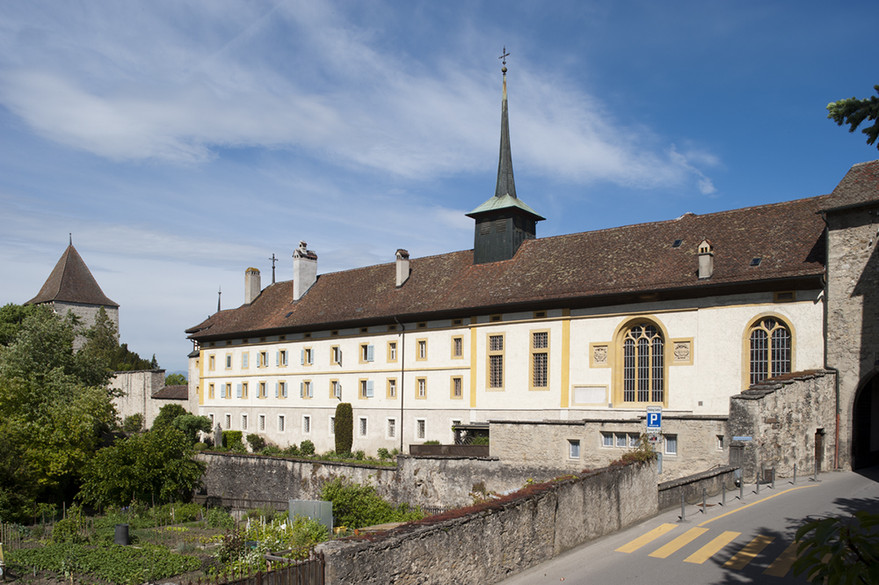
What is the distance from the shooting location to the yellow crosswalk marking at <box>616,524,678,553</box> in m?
15.2

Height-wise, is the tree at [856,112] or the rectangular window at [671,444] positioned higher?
the tree at [856,112]

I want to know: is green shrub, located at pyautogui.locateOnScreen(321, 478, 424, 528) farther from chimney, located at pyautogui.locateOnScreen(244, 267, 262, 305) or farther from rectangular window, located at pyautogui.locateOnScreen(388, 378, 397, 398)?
chimney, located at pyautogui.locateOnScreen(244, 267, 262, 305)

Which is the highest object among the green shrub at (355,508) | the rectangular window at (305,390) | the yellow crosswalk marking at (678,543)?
the rectangular window at (305,390)

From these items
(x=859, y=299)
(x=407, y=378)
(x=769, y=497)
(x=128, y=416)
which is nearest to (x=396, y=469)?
(x=407, y=378)

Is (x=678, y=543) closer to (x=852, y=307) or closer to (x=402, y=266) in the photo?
(x=852, y=307)

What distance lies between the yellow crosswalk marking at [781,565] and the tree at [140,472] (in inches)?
1228

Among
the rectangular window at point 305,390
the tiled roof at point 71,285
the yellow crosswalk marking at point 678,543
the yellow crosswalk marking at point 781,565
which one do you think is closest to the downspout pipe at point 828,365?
the yellow crosswalk marking at point 678,543

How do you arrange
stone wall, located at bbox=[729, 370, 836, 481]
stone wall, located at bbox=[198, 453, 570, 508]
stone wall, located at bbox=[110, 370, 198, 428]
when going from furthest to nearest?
1. stone wall, located at bbox=[110, 370, 198, 428]
2. stone wall, located at bbox=[198, 453, 570, 508]
3. stone wall, located at bbox=[729, 370, 836, 481]

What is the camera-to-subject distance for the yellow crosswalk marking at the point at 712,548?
548 inches

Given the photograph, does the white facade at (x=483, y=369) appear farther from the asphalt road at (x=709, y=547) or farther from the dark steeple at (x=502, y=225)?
the asphalt road at (x=709, y=547)

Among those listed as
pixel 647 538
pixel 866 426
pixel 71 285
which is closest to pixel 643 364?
pixel 866 426

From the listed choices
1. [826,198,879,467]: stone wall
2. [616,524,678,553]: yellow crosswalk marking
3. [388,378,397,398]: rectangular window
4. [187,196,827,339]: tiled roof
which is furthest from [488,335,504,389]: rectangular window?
[616,524,678,553]: yellow crosswalk marking

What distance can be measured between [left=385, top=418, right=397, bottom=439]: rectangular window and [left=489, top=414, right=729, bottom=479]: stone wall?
11740mm

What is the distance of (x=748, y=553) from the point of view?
45.8ft
